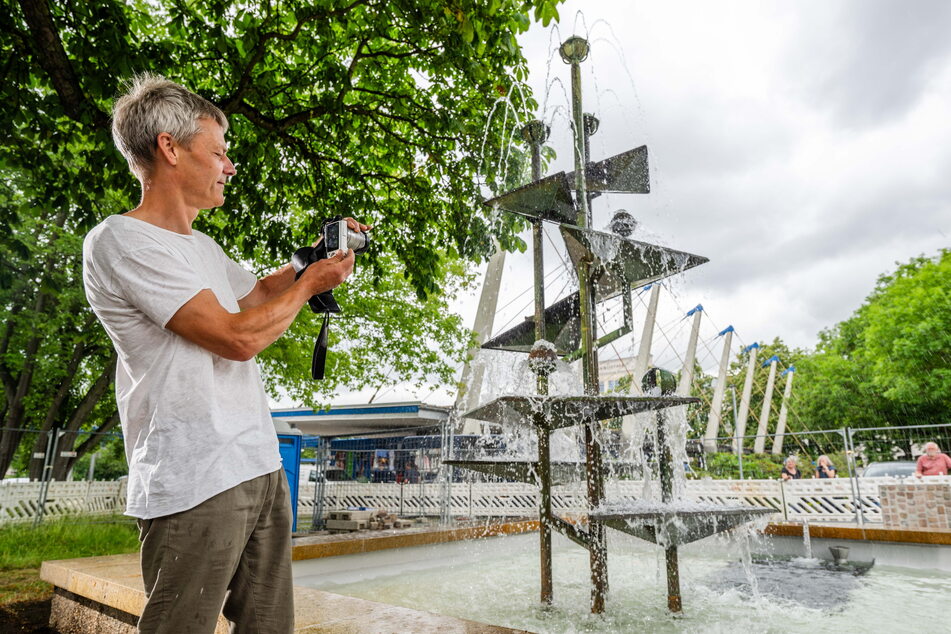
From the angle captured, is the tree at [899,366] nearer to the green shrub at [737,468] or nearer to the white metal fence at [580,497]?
the green shrub at [737,468]

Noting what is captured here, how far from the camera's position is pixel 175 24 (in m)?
5.36

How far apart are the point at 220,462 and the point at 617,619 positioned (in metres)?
3.20

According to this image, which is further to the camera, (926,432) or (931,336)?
(926,432)

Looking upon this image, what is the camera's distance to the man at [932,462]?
9047 millimetres

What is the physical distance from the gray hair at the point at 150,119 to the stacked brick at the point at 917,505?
8360 millimetres

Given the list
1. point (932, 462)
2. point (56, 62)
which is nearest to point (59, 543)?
point (56, 62)

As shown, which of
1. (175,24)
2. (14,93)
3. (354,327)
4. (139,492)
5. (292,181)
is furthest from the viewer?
(354,327)

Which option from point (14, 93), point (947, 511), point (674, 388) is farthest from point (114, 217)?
point (947, 511)

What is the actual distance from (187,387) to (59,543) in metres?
7.78

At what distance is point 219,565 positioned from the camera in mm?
1311

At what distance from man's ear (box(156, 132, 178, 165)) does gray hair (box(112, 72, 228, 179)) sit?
0.01 m

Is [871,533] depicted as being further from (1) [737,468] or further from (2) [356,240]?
(1) [737,468]

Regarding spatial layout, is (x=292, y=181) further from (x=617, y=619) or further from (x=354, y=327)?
(x=354, y=327)

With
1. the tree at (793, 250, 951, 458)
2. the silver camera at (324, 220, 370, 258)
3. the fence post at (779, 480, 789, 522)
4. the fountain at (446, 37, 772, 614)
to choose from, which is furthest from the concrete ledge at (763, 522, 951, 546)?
the tree at (793, 250, 951, 458)
